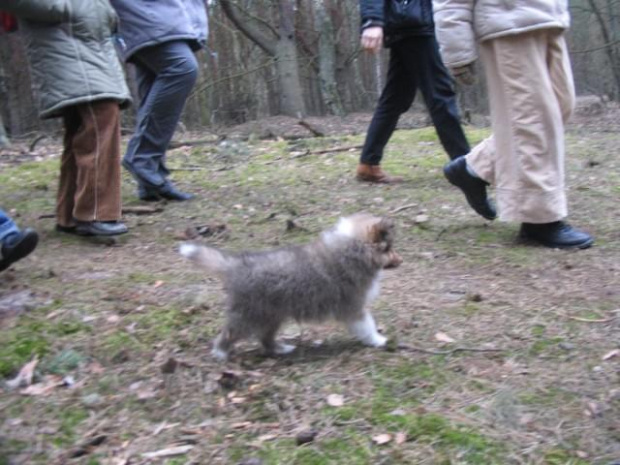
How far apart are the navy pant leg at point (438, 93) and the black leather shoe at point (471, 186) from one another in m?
0.94

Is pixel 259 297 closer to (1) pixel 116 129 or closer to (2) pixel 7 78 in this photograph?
(1) pixel 116 129

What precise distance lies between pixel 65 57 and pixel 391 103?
2932 mm

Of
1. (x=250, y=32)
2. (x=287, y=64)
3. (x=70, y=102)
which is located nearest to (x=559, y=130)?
(x=70, y=102)

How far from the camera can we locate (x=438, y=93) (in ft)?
19.1

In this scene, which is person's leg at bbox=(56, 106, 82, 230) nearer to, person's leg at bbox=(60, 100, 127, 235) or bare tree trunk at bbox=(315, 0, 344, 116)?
person's leg at bbox=(60, 100, 127, 235)

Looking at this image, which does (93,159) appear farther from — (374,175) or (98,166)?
(374,175)

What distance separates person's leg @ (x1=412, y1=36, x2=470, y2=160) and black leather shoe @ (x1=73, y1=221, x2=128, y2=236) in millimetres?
2637

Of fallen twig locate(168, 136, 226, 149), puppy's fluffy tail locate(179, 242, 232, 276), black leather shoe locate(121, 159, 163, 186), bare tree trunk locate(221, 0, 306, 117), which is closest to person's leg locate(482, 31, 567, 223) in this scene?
puppy's fluffy tail locate(179, 242, 232, 276)

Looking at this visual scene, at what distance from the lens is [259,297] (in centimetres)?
301

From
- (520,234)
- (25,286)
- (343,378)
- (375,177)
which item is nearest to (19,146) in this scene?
(375,177)

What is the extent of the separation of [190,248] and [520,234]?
8.00 feet

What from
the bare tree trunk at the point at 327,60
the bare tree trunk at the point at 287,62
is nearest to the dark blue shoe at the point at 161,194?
the bare tree trunk at the point at 287,62

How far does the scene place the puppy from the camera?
3.03m

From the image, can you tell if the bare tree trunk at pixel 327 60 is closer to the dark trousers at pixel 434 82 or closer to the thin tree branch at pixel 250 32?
the thin tree branch at pixel 250 32
